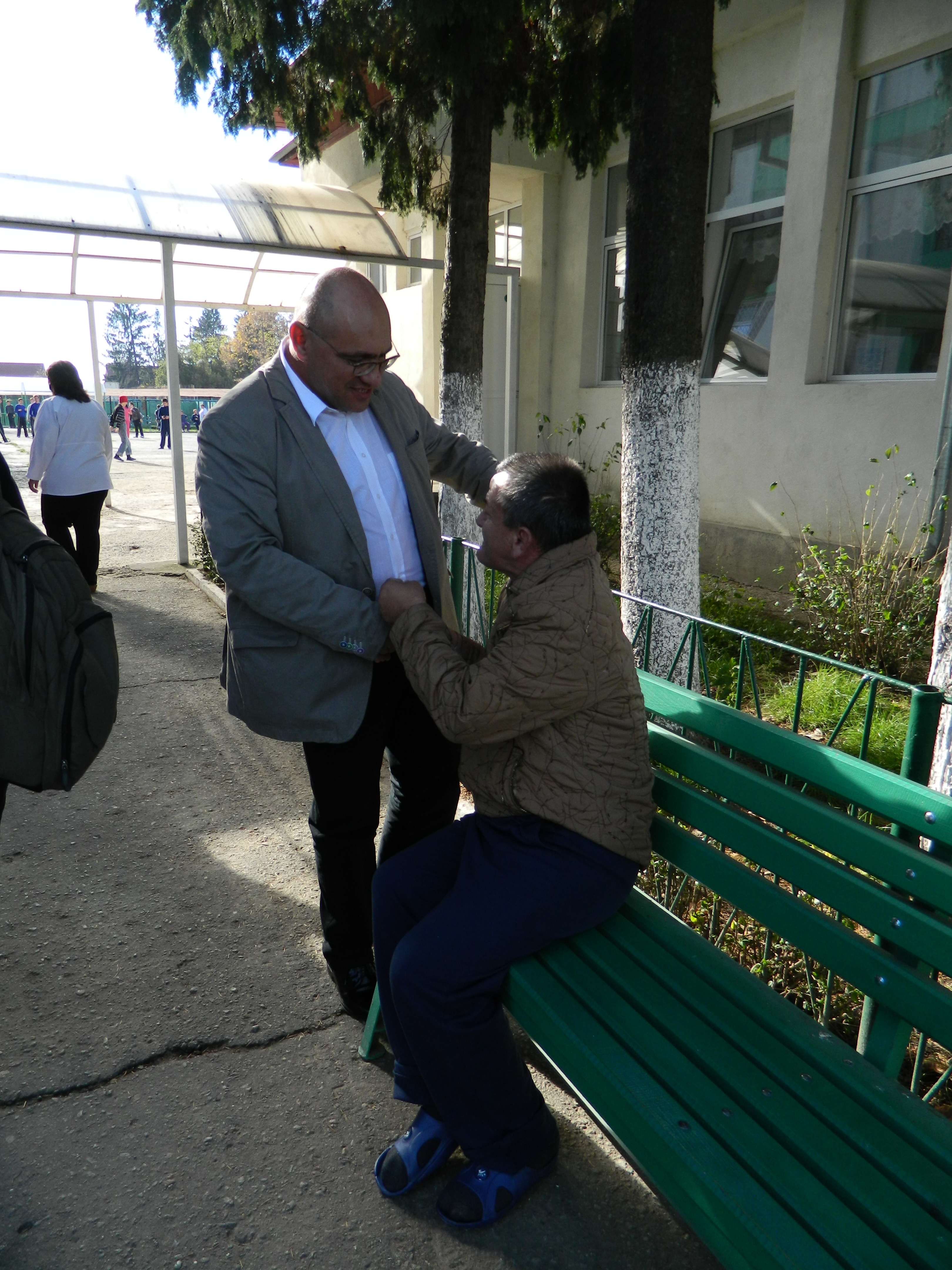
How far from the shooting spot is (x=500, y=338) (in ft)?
34.3

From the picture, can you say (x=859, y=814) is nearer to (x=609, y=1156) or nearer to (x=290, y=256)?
(x=609, y=1156)

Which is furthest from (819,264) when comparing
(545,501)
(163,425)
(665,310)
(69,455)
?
(163,425)

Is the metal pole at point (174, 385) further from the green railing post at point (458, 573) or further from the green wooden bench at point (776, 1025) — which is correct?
the green wooden bench at point (776, 1025)

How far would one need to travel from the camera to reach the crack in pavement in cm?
224

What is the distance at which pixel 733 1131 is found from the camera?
4.86 ft

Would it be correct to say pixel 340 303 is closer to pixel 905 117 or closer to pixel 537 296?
pixel 905 117

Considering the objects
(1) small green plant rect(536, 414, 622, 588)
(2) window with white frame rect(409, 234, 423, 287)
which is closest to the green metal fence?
(1) small green plant rect(536, 414, 622, 588)

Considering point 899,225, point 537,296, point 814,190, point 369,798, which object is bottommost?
point 369,798

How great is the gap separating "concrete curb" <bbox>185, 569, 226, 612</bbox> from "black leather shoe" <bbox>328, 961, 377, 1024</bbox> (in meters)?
4.55

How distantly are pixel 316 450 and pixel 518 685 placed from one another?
785 millimetres

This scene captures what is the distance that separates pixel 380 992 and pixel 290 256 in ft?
39.4

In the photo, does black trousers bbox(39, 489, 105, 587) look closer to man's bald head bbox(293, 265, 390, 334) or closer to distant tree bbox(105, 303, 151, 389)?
man's bald head bbox(293, 265, 390, 334)

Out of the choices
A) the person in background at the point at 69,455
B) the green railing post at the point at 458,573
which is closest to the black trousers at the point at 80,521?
the person in background at the point at 69,455

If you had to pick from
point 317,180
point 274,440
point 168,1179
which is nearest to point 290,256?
point 317,180
